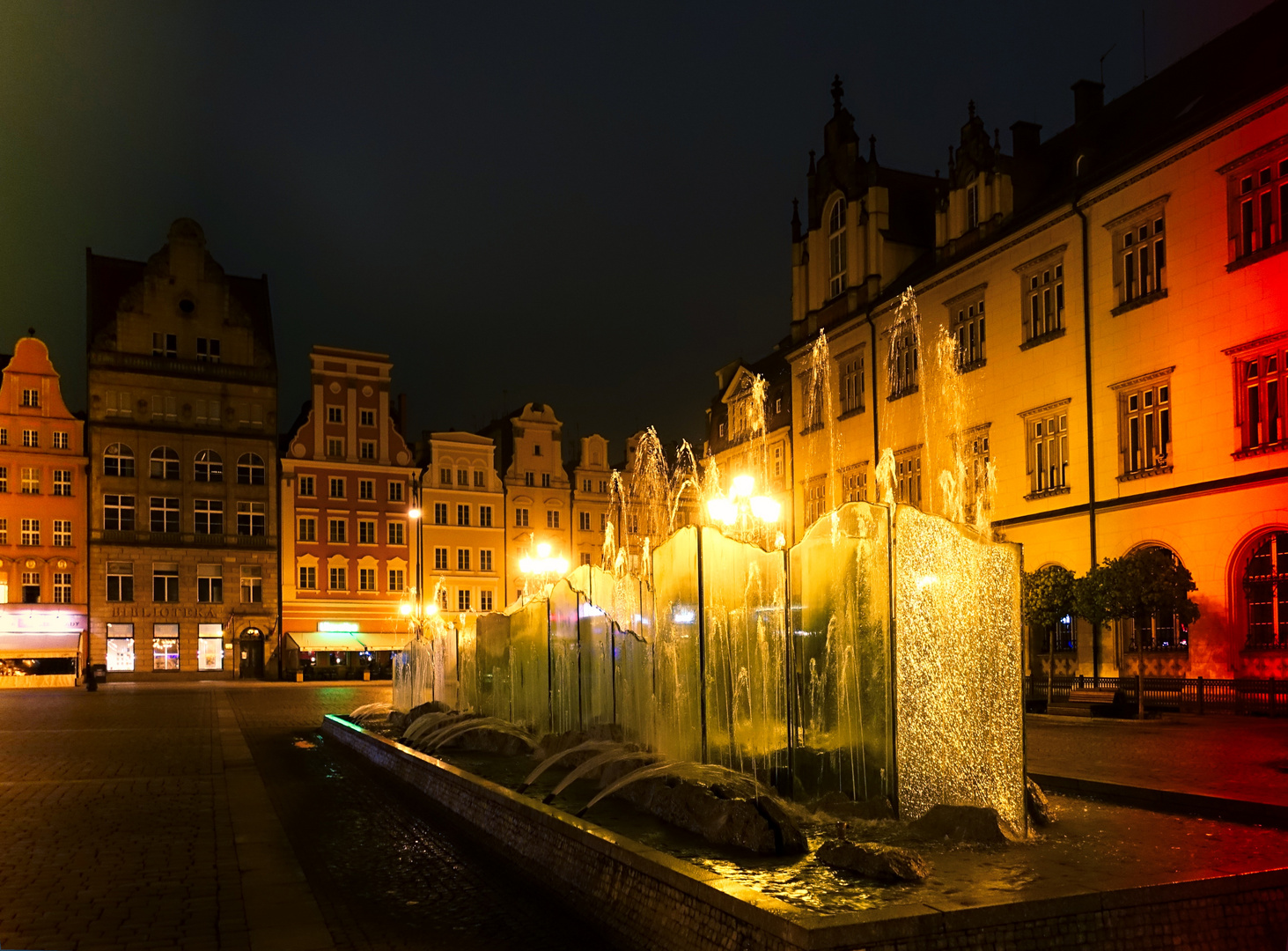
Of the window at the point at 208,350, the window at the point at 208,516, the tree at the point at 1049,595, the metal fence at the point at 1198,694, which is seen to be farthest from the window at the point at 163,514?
the metal fence at the point at 1198,694

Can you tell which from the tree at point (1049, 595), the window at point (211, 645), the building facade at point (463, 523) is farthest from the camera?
the building facade at point (463, 523)

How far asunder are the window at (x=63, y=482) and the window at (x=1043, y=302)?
44.6m

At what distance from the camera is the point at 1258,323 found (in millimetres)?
22578

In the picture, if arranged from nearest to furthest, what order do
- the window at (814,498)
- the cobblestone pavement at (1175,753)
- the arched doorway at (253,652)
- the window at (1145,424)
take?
the cobblestone pavement at (1175,753), the window at (1145,424), the window at (814,498), the arched doorway at (253,652)

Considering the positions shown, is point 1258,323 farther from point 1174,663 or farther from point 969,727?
point 969,727

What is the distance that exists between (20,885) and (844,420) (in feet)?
106

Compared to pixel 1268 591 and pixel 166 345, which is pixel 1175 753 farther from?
pixel 166 345

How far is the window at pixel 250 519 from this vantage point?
5875 cm

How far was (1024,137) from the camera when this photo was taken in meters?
35.1

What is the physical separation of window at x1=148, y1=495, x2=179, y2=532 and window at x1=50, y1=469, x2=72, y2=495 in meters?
3.67

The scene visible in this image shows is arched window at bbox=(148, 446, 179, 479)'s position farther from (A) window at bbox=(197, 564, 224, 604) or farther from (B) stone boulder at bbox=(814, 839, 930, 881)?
(B) stone boulder at bbox=(814, 839, 930, 881)

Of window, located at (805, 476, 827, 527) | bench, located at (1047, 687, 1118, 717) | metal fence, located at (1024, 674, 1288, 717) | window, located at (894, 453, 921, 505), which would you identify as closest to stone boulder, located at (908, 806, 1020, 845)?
metal fence, located at (1024, 674, 1288, 717)

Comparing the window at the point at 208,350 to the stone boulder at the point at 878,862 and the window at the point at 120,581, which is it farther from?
the stone boulder at the point at 878,862

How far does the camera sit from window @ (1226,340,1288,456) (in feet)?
72.4
